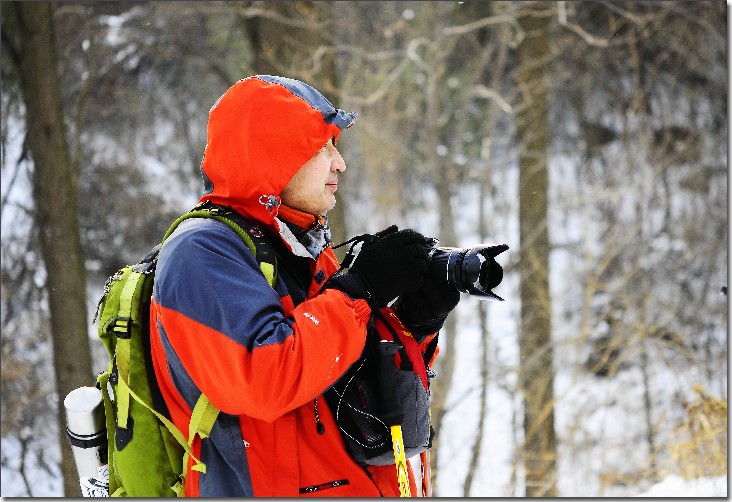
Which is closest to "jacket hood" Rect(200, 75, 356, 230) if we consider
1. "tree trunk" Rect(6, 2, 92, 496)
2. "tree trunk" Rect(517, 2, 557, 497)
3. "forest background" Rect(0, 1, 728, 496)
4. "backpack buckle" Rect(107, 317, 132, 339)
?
"backpack buckle" Rect(107, 317, 132, 339)

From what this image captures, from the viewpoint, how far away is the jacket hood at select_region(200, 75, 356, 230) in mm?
1843

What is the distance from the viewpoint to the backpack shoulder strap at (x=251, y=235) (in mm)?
1762

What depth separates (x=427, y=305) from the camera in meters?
2.01

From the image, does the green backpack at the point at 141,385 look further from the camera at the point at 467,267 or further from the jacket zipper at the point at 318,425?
the camera at the point at 467,267

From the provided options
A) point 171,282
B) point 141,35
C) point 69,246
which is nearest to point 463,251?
point 171,282

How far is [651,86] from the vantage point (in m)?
12.4

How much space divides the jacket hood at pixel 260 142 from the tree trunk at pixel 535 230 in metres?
6.44

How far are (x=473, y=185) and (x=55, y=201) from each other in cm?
1042

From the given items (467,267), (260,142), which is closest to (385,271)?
(467,267)

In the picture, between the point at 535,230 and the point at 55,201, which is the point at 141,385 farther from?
the point at 535,230

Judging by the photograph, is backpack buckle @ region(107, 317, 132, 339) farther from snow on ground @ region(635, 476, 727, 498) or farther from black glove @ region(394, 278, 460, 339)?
snow on ground @ region(635, 476, 727, 498)

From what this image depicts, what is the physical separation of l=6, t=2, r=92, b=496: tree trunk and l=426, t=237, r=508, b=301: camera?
483cm

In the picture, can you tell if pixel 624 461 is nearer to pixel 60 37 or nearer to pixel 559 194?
pixel 559 194

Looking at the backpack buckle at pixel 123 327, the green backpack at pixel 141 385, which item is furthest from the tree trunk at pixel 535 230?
the backpack buckle at pixel 123 327
